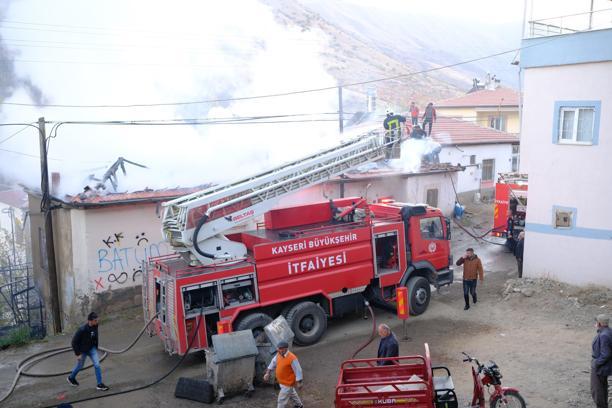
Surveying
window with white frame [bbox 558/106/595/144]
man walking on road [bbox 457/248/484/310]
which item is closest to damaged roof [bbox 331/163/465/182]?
man walking on road [bbox 457/248/484/310]

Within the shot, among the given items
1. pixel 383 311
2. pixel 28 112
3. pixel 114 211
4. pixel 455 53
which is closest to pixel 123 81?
pixel 28 112

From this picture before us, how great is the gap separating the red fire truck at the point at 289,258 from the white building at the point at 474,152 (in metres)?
14.4

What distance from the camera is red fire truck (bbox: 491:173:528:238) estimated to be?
61.2 ft

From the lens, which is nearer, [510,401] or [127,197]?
[510,401]

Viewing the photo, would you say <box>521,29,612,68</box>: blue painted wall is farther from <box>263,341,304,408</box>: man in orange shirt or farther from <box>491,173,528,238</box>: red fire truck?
<box>263,341,304,408</box>: man in orange shirt

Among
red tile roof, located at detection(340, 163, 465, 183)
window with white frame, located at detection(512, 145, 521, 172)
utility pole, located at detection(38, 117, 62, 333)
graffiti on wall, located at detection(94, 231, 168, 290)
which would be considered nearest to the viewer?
utility pole, located at detection(38, 117, 62, 333)

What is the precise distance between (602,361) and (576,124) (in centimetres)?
779

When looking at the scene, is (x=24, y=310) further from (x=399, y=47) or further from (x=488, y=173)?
(x=399, y=47)

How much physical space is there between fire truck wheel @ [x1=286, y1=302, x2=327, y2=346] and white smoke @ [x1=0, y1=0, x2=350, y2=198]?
7.37m

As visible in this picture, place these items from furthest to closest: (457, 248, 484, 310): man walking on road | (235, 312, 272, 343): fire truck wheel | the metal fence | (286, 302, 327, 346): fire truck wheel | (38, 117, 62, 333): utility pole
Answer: the metal fence → (38, 117, 62, 333): utility pole → (457, 248, 484, 310): man walking on road → (286, 302, 327, 346): fire truck wheel → (235, 312, 272, 343): fire truck wheel

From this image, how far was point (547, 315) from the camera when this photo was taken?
1255 cm

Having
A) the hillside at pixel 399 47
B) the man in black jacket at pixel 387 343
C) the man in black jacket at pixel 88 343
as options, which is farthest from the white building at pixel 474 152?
the man in black jacket at pixel 88 343

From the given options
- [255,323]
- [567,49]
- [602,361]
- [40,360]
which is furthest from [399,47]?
[602,361]

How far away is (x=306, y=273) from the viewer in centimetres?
1122
